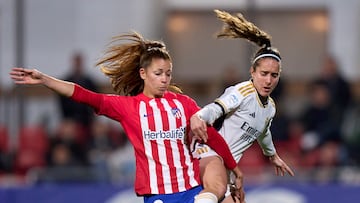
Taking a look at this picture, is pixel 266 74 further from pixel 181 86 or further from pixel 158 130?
pixel 181 86

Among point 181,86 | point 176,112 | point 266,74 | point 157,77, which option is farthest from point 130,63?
point 181,86

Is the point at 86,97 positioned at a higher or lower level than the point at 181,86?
lower

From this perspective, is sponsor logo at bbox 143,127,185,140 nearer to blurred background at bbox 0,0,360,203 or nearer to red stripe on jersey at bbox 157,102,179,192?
red stripe on jersey at bbox 157,102,179,192

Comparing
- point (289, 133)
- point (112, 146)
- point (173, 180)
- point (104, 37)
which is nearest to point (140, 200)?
point (112, 146)

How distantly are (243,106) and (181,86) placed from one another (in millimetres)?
6189

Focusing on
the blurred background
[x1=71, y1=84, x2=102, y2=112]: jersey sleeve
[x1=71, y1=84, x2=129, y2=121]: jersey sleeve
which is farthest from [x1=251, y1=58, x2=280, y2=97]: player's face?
the blurred background

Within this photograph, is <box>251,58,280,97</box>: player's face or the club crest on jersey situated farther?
<box>251,58,280,97</box>: player's face

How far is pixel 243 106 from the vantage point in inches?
303

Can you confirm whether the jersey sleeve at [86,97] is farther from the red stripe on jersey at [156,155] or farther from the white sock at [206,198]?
the white sock at [206,198]

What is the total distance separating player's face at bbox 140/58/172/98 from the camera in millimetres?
7445

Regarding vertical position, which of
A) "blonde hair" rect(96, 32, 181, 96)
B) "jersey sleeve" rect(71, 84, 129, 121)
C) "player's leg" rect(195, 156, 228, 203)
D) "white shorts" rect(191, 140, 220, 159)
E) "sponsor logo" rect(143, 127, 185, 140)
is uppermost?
"blonde hair" rect(96, 32, 181, 96)

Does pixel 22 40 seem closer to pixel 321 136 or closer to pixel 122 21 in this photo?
pixel 122 21

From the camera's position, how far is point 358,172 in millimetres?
12312

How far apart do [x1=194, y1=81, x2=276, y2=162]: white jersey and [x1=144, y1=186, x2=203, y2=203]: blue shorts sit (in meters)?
0.28
